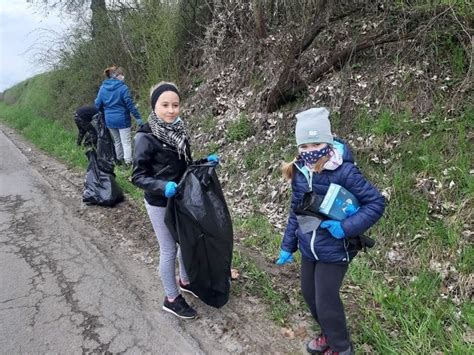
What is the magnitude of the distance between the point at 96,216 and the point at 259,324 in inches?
134

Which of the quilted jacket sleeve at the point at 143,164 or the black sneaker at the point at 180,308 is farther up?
the quilted jacket sleeve at the point at 143,164

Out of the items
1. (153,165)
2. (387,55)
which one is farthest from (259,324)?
(387,55)

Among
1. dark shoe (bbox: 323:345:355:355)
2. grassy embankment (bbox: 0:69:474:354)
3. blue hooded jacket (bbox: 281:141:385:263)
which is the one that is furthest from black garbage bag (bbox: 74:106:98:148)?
dark shoe (bbox: 323:345:355:355)

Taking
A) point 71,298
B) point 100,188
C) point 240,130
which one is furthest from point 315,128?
point 100,188

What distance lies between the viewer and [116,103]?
758 cm

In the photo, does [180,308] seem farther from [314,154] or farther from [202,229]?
[314,154]

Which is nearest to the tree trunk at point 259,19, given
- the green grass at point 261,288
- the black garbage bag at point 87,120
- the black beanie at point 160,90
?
the black garbage bag at point 87,120

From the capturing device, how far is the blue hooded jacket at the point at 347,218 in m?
2.46

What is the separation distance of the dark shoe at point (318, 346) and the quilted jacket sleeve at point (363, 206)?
36.5 inches

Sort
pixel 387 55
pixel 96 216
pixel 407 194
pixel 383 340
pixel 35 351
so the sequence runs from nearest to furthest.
Answer: pixel 383 340 → pixel 35 351 → pixel 407 194 → pixel 387 55 → pixel 96 216

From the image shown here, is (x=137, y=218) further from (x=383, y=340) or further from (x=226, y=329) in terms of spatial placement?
(x=383, y=340)

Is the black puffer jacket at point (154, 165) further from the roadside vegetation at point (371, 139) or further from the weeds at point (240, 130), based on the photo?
the weeds at point (240, 130)

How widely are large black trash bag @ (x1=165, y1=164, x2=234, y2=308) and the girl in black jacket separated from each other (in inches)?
5.5

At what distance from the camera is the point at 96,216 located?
5.86 metres
